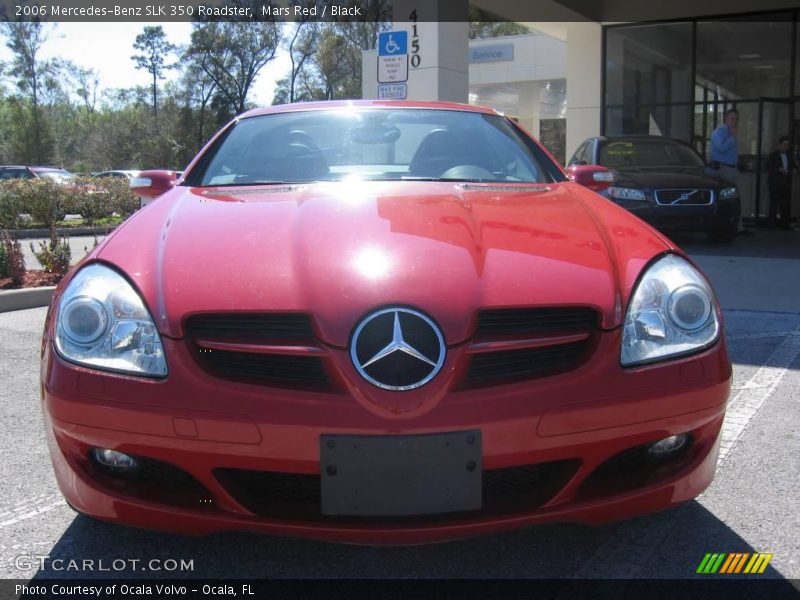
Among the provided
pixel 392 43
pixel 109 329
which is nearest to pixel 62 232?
pixel 392 43

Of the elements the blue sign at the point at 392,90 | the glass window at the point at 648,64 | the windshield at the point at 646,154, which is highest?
the glass window at the point at 648,64

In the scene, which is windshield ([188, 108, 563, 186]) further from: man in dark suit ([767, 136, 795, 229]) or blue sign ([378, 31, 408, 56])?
man in dark suit ([767, 136, 795, 229])

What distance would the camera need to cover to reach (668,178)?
33.0 ft

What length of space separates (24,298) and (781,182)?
12318 mm

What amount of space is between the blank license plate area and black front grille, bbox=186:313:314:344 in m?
0.28

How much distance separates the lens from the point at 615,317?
6.70ft

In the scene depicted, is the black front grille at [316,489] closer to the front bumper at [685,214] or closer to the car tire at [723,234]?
the front bumper at [685,214]

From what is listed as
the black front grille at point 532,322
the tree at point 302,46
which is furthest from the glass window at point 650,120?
the tree at point 302,46

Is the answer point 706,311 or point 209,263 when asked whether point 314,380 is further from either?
point 706,311

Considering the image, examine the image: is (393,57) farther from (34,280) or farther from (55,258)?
(34,280)

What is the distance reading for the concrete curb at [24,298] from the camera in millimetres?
6820

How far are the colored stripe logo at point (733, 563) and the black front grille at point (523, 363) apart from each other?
75 cm

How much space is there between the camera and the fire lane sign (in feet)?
34.4

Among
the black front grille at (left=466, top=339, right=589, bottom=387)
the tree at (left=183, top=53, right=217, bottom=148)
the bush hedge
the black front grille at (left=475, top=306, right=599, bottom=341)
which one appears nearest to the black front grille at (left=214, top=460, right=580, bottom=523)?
the black front grille at (left=466, top=339, right=589, bottom=387)
